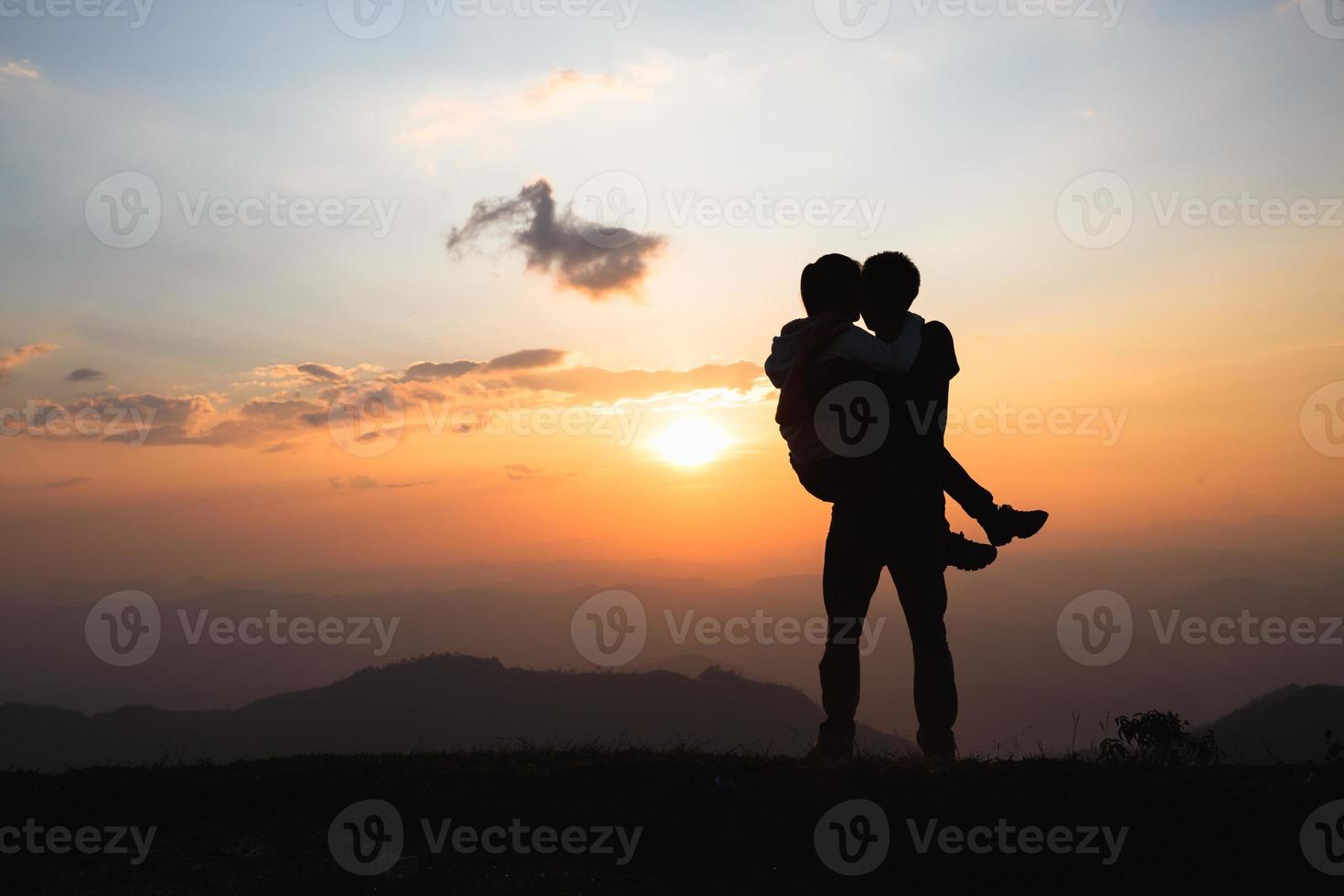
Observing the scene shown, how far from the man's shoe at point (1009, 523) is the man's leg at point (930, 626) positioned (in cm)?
36

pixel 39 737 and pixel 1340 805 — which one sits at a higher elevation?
pixel 39 737

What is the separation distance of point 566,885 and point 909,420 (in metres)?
3.60

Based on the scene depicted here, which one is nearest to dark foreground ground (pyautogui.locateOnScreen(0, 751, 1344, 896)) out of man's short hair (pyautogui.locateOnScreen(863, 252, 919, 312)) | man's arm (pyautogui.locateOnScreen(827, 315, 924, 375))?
man's arm (pyautogui.locateOnScreen(827, 315, 924, 375))

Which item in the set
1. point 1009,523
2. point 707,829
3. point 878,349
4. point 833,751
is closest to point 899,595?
point 1009,523

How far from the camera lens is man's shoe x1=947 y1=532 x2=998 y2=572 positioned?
6449 mm

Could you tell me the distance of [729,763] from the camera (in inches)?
266

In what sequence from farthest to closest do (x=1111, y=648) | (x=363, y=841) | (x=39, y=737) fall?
(x=39, y=737) < (x=1111, y=648) < (x=363, y=841)

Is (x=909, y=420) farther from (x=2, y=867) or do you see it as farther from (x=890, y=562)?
(x=2, y=867)

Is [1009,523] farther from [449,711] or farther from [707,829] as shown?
[449,711]

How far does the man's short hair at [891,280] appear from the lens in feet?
20.7

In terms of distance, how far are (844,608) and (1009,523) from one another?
1.31 meters

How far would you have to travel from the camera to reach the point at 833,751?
6.47m

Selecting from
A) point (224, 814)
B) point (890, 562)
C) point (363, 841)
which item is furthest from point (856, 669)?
point (224, 814)

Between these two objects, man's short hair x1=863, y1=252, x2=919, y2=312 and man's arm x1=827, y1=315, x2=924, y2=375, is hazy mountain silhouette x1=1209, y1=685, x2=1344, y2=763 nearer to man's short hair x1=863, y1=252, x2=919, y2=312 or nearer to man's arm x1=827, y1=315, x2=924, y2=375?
man's arm x1=827, y1=315, x2=924, y2=375
